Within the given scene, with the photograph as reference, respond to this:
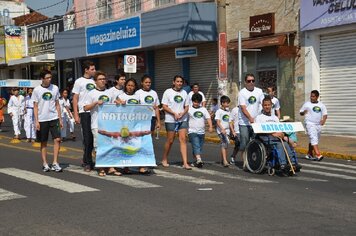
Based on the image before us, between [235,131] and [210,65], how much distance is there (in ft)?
41.5

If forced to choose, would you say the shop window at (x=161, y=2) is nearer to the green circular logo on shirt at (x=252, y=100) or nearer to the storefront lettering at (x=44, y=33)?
the storefront lettering at (x=44, y=33)

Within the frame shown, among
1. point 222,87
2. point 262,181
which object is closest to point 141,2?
point 222,87

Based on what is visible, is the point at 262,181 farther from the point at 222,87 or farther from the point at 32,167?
the point at 222,87

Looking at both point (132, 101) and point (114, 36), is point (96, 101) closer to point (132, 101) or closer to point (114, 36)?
point (132, 101)

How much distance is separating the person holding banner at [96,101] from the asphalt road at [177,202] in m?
0.34

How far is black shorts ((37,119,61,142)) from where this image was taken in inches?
419

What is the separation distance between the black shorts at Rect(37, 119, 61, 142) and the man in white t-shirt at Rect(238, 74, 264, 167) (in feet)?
11.7

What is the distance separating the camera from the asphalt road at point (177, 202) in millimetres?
A: 6492

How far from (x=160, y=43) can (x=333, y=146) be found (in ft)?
34.9

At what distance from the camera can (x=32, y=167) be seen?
1150 centimetres

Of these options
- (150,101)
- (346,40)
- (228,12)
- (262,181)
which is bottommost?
(262,181)

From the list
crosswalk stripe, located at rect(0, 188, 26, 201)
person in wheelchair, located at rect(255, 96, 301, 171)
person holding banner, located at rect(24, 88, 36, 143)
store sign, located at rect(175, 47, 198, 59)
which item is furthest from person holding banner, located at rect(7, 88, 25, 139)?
crosswalk stripe, located at rect(0, 188, 26, 201)

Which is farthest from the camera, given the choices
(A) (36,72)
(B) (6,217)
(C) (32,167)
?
(A) (36,72)

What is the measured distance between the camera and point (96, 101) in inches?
410
